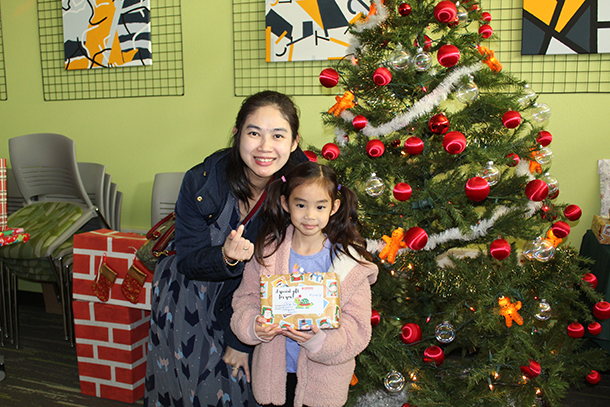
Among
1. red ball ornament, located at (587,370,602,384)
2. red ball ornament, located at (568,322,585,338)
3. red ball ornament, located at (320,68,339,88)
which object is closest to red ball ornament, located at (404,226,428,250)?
red ball ornament, located at (320,68,339,88)

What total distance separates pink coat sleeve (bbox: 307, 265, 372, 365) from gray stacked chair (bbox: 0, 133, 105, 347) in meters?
2.03

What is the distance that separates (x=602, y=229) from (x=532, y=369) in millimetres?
1048

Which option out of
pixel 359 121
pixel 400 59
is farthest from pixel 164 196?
pixel 400 59

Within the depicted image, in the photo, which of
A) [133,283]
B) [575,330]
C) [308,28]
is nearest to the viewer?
[575,330]

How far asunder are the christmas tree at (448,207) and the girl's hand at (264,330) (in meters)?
0.56

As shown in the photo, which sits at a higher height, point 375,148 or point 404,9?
point 404,9

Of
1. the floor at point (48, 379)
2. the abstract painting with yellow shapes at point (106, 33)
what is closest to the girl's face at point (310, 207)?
the floor at point (48, 379)

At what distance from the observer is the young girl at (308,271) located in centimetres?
133

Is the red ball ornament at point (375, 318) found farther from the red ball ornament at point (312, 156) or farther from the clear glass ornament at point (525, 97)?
the clear glass ornament at point (525, 97)

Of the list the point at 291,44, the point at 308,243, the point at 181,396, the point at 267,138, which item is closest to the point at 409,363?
the point at 308,243

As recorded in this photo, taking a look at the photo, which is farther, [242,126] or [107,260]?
[107,260]

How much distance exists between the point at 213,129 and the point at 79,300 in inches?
56.1

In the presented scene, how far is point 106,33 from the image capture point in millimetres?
3209

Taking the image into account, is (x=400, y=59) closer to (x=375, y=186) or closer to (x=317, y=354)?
(x=375, y=186)
